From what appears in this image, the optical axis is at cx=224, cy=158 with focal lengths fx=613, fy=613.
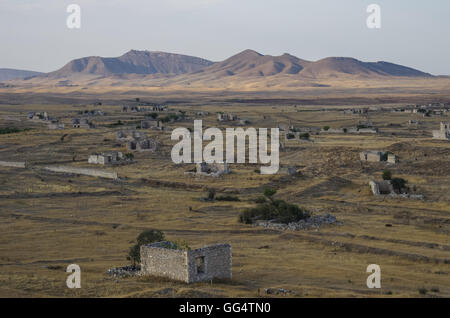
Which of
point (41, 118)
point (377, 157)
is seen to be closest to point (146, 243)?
point (377, 157)

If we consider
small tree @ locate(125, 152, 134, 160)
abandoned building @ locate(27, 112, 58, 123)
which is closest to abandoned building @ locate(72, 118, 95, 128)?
abandoned building @ locate(27, 112, 58, 123)

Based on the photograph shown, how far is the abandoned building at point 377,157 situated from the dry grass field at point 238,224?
83 centimetres

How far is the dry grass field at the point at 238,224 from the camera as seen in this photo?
59.1ft

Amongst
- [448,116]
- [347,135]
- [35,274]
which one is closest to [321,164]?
[347,135]

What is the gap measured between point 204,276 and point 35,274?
17.4 ft

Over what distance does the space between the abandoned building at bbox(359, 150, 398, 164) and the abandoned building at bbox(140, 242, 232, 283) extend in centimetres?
3065

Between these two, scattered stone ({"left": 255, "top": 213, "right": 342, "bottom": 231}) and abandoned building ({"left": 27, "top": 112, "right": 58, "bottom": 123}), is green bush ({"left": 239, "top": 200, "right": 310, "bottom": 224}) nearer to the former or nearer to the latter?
scattered stone ({"left": 255, "top": 213, "right": 342, "bottom": 231})

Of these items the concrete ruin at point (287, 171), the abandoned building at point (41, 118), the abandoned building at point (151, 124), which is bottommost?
the concrete ruin at point (287, 171)

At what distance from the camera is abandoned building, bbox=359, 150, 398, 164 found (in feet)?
153

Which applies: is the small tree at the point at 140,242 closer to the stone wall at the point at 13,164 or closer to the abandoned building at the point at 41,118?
the stone wall at the point at 13,164

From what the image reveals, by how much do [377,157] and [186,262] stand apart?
32.4m

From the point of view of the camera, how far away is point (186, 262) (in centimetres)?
1750

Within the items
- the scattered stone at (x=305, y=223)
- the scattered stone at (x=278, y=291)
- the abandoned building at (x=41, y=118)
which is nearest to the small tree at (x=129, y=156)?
the scattered stone at (x=305, y=223)

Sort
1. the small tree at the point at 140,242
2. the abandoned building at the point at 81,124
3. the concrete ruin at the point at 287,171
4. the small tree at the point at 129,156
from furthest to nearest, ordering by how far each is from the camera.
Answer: the abandoned building at the point at 81,124 < the small tree at the point at 129,156 < the concrete ruin at the point at 287,171 < the small tree at the point at 140,242
